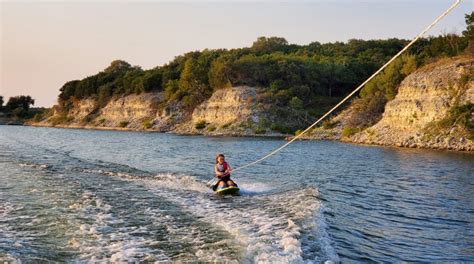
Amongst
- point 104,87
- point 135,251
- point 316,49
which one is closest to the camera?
point 135,251

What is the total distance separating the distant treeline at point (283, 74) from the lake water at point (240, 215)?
39884 millimetres

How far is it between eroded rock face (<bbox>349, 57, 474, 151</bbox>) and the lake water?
58.8ft

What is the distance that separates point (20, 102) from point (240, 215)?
175 meters

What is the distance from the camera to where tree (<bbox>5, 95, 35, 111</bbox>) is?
166 metres

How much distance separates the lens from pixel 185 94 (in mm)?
95250

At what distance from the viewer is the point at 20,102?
168 m

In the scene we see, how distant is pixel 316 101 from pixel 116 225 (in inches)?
3057

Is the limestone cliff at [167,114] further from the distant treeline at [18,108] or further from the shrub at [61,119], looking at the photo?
the distant treeline at [18,108]

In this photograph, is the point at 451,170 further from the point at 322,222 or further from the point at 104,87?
the point at 104,87

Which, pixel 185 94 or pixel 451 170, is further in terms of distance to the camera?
pixel 185 94

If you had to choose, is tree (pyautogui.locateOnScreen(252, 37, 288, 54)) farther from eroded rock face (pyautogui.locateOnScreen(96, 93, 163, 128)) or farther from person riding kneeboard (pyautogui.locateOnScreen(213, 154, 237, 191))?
person riding kneeboard (pyautogui.locateOnScreen(213, 154, 237, 191))

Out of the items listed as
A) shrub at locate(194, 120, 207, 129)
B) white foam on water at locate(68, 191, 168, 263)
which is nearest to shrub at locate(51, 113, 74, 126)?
shrub at locate(194, 120, 207, 129)

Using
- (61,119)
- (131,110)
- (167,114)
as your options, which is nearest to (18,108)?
(61,119)

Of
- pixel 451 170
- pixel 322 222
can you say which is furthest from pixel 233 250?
pixel 451 170
